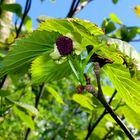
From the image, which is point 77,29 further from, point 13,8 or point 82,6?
Result: point 82,6

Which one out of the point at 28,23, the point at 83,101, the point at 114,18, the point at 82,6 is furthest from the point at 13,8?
the point at 83,101

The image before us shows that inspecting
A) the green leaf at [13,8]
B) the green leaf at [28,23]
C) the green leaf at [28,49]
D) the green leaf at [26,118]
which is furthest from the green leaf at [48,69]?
the green leaf at [28,23]

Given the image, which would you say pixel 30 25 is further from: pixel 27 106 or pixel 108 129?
pixel 27 106

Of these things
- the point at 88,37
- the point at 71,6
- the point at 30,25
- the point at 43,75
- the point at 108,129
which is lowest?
the point at 108,129

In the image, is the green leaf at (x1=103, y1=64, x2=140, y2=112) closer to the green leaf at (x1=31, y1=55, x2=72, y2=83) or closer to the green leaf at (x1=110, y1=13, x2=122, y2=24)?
the green leaf at (x1=31, y1=55, x2=72, y2=83)

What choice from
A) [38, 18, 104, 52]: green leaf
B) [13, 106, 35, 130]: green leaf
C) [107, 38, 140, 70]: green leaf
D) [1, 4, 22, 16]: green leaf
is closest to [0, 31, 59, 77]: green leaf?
[38, 18, 104, 52]: green leaf

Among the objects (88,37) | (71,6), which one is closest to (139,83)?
(88,37)
